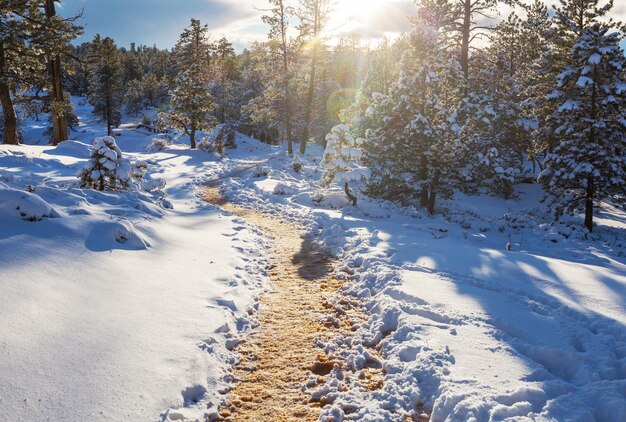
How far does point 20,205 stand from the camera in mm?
7418

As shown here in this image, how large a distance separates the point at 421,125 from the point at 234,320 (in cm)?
1211

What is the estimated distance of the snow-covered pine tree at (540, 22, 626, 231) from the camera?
1664 cm

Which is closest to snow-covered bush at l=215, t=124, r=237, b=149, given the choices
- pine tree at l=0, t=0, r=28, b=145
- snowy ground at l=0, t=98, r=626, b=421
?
pine tree at l=0, t=0, r=28, b=145

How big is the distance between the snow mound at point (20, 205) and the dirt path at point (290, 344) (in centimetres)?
446

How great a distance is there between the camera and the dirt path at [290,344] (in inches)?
185

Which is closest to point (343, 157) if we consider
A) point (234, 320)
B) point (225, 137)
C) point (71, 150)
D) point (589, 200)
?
point (589, 200)

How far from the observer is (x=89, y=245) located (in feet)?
24.3

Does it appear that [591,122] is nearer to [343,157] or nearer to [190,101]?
[343,157]

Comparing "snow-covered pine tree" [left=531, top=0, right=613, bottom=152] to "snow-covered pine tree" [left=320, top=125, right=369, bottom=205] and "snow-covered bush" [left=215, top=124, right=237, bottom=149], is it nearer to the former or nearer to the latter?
"snow-covered pine tree" [left=320, top=125, right=369, bottom=205]

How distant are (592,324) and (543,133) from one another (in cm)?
1677

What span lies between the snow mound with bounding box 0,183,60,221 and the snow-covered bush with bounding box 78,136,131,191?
4648 mm

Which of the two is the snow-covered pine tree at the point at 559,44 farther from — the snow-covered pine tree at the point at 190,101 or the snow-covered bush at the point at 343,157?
the snow-covered pine tree at the point at 190,101

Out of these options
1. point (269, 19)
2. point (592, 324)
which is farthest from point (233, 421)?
point (269, 19)

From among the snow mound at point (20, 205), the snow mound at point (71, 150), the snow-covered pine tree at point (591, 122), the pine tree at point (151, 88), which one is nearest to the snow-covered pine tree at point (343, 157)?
the snow-covered pine tree at point (591, 122)
